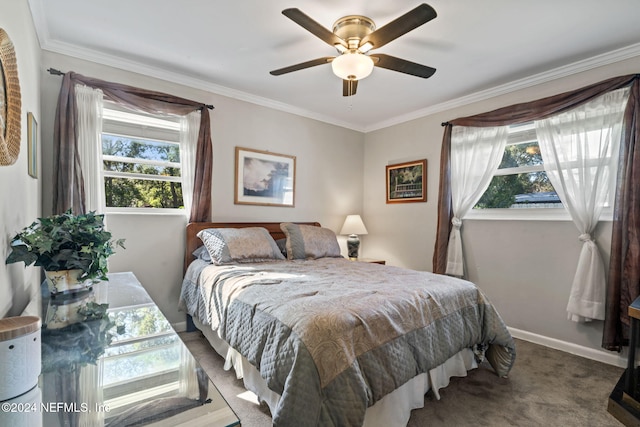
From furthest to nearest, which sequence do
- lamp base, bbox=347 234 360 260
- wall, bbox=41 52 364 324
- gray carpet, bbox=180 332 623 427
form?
lamp base, bbox=347 234 360 260
wall, bbox=41 52 364 324
gray carpet, bbox=180 332 623 427

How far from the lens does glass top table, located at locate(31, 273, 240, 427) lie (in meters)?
0.67

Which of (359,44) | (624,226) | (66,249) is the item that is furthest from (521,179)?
(66,249)

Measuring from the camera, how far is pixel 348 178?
14.8ft

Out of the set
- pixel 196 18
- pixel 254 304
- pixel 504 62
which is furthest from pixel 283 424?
pixel 504 62

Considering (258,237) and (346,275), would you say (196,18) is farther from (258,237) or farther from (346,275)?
(346,275)

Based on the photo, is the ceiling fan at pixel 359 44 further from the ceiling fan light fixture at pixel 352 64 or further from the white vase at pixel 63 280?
the white vase at pixel 63 280

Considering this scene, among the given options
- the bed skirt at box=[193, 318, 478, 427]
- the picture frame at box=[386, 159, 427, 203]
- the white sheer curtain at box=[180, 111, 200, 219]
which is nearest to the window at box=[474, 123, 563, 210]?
the picture frame at box=[386, 159, 427, 203]

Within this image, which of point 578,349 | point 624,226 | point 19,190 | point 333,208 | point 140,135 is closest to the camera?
point 19,190

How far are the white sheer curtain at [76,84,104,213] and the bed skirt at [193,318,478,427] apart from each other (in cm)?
159

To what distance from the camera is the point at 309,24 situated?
1.74 metres

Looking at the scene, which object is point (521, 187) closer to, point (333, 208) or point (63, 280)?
point (333, 208)

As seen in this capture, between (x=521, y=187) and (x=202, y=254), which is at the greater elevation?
(x=521, y=187)

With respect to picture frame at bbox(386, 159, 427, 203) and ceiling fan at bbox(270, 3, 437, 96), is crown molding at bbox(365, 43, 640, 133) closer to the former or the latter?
picture frame at bbox(386, 159, 427, 203)

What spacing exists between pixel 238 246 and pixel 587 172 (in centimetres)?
319
